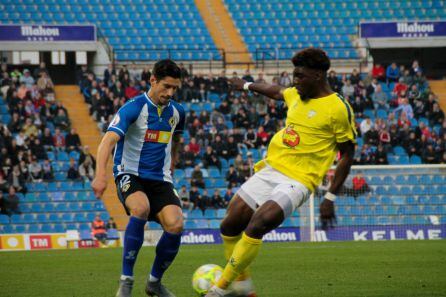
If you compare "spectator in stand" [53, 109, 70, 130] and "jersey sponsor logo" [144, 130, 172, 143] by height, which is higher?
"spectator in stand" [53, 109, 70, 130]

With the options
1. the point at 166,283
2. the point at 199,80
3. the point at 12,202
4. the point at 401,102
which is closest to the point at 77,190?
the point at 12,202

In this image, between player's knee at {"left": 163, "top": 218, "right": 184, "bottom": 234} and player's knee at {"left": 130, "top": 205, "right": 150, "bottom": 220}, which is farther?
player's knee at {"left": 163, "top": 218, "right": 184, "bottom": 234}

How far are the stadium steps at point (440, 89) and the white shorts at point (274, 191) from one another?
28948 millimetres

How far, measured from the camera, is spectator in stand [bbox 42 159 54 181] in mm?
30078

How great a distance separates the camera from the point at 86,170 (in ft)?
99.5

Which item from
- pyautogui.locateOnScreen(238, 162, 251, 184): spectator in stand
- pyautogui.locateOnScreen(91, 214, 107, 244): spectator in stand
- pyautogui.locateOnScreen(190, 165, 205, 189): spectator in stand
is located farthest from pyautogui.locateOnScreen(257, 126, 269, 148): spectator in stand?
pyautogui.locateOnScreen(91, 214, 107, 244): spectator in stand

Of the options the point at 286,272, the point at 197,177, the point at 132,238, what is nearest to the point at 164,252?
the point at 132,238

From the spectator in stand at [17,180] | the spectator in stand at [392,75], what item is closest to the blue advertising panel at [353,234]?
the spectator in stand at [17,180]

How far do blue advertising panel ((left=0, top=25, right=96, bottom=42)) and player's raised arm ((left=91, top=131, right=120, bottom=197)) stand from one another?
93.8ft

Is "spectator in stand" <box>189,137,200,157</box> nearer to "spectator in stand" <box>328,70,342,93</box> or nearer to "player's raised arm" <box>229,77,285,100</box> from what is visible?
"spectator in stand" <box>328,70,342,93</box>

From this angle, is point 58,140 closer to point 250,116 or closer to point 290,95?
point 250,116

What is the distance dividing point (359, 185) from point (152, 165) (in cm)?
1769

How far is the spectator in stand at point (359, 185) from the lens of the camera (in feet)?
89.5

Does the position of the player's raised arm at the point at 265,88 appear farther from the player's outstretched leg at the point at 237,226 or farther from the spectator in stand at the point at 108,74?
the spectator in stand at the point at 108,74
